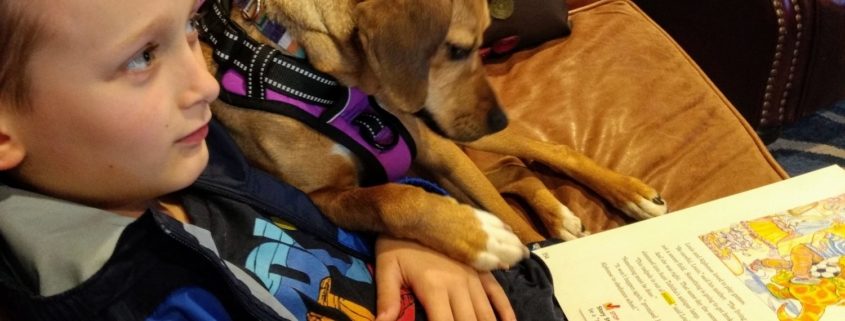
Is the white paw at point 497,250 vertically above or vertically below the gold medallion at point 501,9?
below

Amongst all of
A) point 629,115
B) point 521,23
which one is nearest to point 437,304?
point 629,115

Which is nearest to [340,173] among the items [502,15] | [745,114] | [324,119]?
[324,119]

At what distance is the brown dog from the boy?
24cm

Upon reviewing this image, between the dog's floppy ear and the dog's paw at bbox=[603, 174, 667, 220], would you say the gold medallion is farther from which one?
the dog's floppy ear

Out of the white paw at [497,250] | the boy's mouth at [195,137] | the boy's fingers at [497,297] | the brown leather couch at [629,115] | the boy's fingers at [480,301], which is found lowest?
the brown leather couch at [629,115]

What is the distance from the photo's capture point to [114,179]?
77 centimetres

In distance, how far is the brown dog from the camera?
113 centimetres

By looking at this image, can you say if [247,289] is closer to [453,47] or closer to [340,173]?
[340,173]

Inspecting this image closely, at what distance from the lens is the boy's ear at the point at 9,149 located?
0.68 m

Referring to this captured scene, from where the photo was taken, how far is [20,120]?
67 cm

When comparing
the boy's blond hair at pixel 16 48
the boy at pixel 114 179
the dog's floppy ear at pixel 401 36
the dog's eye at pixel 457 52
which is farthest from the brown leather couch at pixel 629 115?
the boy's blond hair at pixel 16 48

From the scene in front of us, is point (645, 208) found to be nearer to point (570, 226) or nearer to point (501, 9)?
point (570, 226)

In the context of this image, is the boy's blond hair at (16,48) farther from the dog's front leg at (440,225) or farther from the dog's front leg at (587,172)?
the dog's front leg at (587,172)

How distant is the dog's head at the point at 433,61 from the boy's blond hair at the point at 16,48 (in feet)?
1.93
